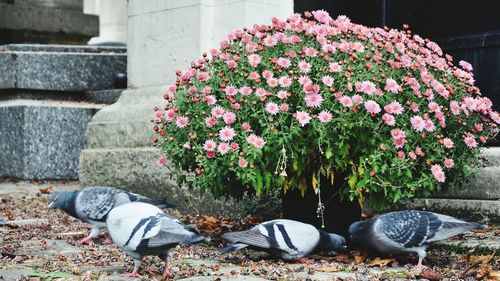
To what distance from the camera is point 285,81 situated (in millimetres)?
4531

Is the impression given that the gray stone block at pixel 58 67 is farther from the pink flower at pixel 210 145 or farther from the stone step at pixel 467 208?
the pink flower at pixel 210 145

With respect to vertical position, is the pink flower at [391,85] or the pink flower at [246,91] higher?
the pink flower at [391,85]

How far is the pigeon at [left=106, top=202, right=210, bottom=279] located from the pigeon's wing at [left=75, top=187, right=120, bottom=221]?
1080mm

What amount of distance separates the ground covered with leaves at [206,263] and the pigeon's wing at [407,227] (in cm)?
16

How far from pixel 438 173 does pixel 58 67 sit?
6.23 metres

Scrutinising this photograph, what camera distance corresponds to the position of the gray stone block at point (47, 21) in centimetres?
1129

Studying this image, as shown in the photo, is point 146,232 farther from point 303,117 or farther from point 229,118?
point 303,117

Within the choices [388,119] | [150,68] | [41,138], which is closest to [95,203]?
[388,119]

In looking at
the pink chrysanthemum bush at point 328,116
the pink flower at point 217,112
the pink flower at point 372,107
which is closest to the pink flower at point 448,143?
the pink chrysanthemum bush at point 328,116

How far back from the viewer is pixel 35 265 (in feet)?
14.3

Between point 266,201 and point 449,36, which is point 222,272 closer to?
point 266,201

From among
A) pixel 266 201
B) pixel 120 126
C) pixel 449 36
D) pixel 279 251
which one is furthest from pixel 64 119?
pixel 279 251

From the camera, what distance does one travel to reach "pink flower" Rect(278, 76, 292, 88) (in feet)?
14.8

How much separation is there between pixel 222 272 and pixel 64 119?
555 centimetres
